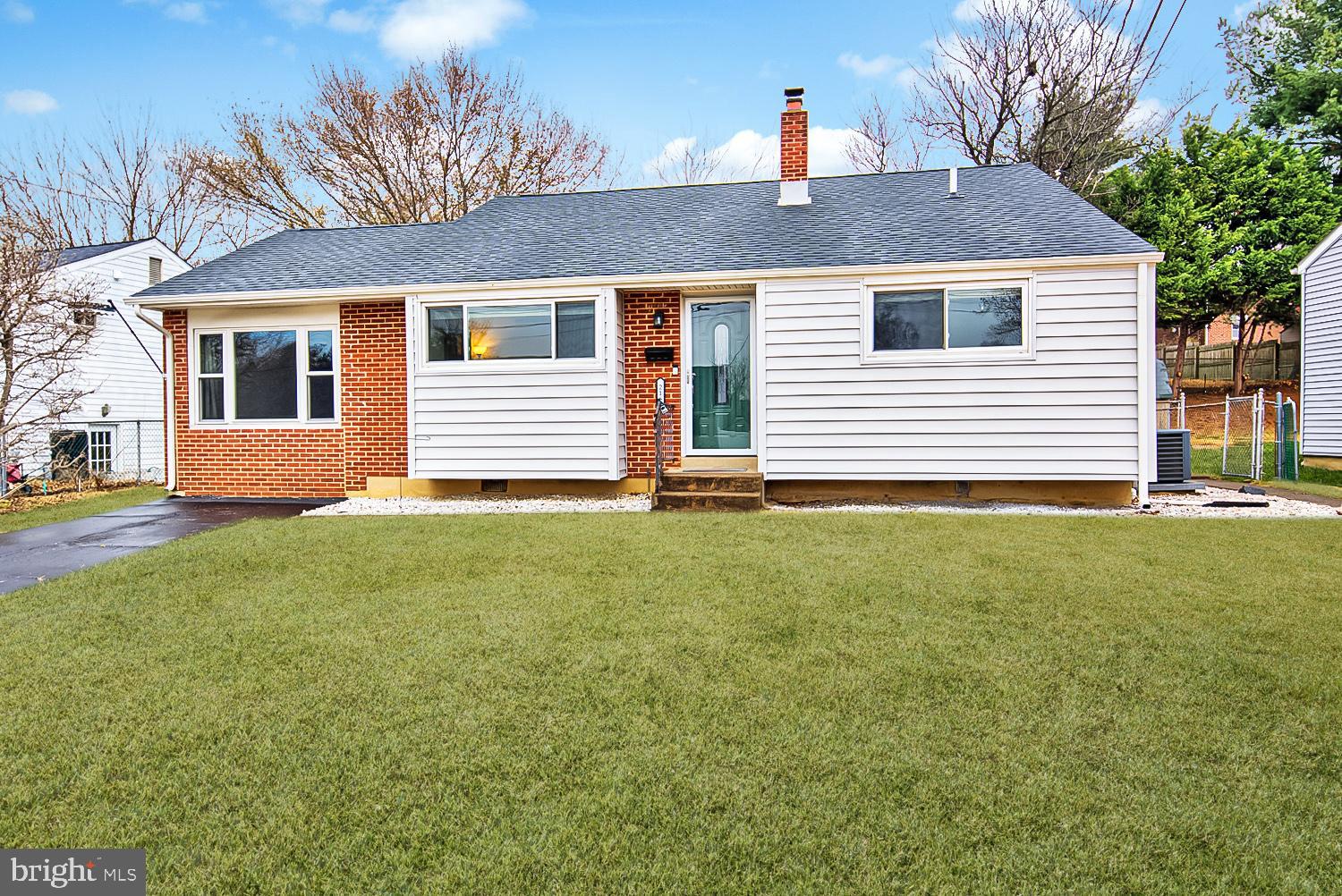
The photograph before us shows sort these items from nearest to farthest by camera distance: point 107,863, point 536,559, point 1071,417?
point 107,863, point 536,559, point 1071,417

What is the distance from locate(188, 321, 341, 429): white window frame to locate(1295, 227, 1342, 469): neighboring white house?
1723cm

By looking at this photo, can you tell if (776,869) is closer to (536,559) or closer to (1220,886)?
(1220,886)

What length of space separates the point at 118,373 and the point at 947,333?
18.2 m

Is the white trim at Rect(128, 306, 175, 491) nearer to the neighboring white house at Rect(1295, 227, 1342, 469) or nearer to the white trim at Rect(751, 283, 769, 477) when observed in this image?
the white trim at Rect(751, 283, 769, 477)

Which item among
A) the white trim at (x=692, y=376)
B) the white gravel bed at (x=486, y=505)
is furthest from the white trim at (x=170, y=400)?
the white trim at (x=692, y=376)

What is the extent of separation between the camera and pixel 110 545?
6.43 metres

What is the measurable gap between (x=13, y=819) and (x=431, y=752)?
1.18 m

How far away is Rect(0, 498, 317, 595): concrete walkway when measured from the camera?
566cm

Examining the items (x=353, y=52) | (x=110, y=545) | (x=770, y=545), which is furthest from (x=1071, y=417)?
(x=353, y=52)

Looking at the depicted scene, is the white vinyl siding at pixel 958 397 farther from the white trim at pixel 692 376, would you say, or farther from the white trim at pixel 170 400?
the white trim at pixel 170 400

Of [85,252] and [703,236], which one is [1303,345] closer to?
[703,236]

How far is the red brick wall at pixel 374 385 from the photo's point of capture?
31.4 ft

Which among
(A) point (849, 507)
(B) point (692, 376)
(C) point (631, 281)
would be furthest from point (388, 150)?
(A) point (849, 507)

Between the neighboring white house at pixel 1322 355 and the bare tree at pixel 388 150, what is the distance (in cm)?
1831
